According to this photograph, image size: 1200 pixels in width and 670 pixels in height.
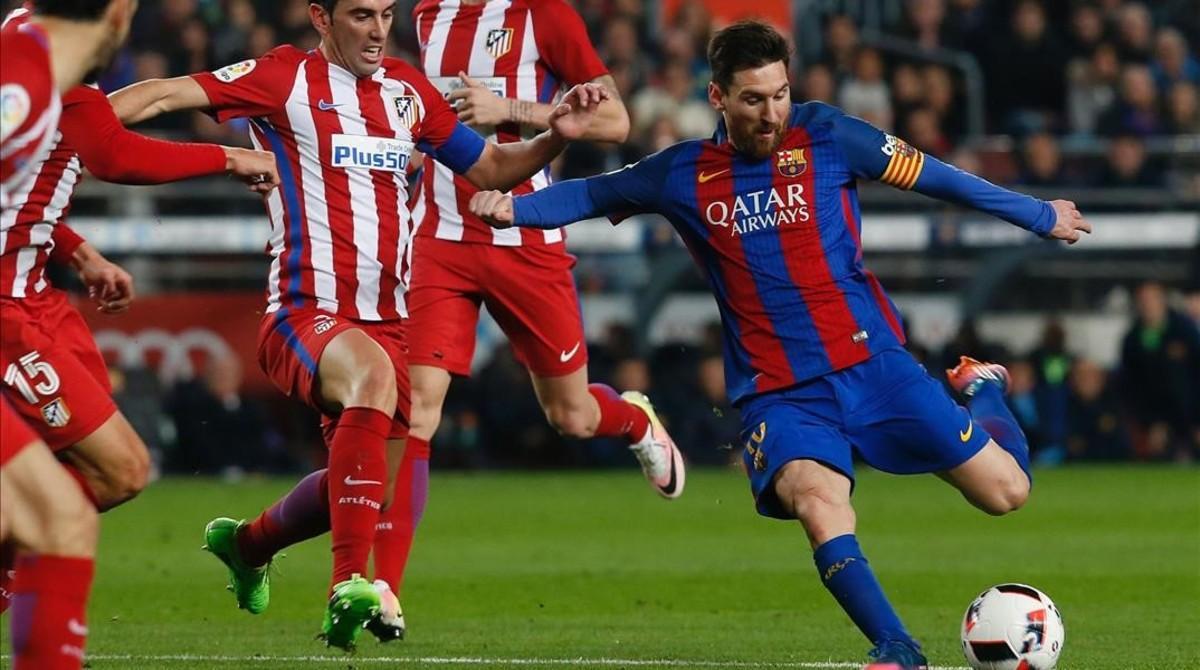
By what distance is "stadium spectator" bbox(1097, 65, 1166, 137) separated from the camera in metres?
20.6

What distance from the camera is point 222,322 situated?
1834 cm

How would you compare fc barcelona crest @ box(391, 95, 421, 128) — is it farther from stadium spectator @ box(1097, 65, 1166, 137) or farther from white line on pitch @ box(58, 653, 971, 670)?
stadium spectator @ box(1097, 65, 1166, 137)

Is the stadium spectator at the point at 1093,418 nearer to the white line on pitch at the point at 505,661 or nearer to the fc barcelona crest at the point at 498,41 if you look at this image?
the fc barcelona crest at the point at 498,41

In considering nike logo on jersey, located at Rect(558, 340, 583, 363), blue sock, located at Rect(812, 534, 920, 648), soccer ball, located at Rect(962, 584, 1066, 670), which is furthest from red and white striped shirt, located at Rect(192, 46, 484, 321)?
soccer ball, located at Rect(962, 584, 1066, 670)

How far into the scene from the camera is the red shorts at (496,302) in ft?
30.6

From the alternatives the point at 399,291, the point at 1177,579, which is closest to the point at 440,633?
the point at 399,291

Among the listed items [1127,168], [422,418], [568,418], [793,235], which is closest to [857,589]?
[793,235]

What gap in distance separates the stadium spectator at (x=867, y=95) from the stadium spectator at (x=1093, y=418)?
312cm

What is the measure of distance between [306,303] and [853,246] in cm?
209

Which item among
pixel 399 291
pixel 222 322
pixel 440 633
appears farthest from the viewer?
pixel 222 322

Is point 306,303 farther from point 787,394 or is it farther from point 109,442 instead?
point 787,394

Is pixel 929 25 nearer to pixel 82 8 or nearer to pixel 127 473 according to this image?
pixel 127 473

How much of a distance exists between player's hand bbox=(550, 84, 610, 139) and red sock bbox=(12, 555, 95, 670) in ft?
9.93

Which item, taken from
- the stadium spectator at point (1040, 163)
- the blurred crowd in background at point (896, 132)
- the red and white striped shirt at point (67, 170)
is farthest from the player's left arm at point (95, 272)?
the stadium spectator at point (1040, 163)
